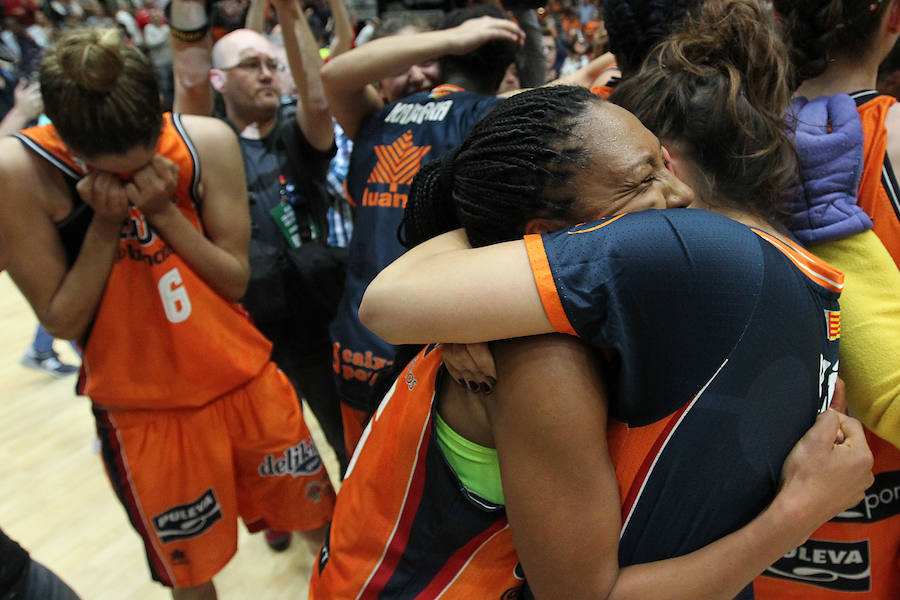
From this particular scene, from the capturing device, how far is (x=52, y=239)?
4.87 ft

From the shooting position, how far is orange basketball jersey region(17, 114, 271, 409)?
158 cm

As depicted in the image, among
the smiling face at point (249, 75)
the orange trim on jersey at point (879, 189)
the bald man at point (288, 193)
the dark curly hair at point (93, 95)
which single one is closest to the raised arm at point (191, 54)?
the bald man at point (288, 193)

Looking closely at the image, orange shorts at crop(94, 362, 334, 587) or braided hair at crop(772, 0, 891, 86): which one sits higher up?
braided hair at crop(772, 0, 891, 86)

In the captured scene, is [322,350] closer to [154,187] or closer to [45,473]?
[154,187]

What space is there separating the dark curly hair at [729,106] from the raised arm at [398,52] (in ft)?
2.86

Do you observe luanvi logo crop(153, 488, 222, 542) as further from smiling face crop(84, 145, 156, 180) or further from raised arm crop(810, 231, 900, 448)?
raised arm crop(810, 231, 900, 448)

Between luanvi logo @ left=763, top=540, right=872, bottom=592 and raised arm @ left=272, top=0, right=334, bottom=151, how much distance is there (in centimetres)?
182

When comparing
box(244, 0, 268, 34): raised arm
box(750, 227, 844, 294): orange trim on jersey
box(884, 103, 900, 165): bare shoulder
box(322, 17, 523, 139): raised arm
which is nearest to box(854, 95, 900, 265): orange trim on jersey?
box(884, 103, 900, 165): bare shoulder

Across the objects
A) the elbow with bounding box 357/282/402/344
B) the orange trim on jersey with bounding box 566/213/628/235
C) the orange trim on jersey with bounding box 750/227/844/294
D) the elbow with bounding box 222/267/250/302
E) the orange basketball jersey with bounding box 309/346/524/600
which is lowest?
the elbow with bounding box 222/267/250/302

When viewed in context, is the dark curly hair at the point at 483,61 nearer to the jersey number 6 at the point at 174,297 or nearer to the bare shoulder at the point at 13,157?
the jersey number 6 at the point at 174,297

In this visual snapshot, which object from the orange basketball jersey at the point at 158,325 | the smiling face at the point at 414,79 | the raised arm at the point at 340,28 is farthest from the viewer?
the raised arm at the point at 340,28

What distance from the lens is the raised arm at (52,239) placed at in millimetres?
1422

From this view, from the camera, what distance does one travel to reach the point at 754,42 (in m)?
1.00

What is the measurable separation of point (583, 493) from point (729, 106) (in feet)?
2.04
